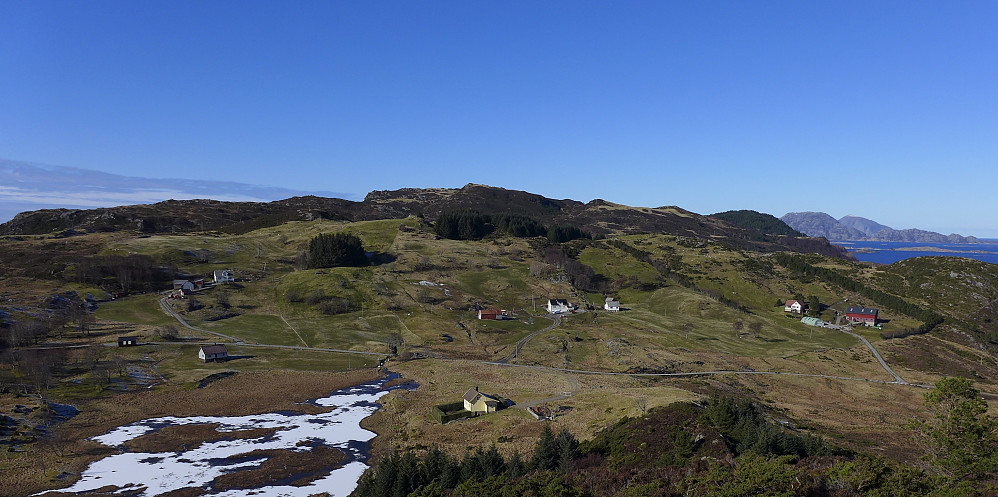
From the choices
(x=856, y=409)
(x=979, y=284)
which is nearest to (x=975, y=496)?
(x=856, y=409)

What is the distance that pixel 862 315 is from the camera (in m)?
156

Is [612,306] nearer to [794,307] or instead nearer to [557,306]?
[557,306]

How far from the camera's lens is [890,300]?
171 m

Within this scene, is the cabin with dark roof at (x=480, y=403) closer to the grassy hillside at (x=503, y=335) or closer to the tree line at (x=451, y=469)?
the grassy hillside at (x=503, y=335)

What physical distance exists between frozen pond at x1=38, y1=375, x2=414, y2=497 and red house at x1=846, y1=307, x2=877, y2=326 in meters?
147

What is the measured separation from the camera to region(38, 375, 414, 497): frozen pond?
51.4 m

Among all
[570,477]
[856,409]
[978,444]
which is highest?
[978,444]

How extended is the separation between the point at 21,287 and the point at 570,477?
6405 inches

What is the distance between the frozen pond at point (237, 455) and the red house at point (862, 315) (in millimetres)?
147330

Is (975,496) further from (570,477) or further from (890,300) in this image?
(890,300)

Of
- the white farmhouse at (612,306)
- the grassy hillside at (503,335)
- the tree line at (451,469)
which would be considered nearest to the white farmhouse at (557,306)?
the grassy hillside at (503,335)

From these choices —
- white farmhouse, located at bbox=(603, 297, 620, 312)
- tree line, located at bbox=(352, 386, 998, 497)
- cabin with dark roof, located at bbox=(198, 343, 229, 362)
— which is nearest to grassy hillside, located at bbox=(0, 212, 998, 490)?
cabin with dark roof, located at bbox=(198, 343, 229, 362)

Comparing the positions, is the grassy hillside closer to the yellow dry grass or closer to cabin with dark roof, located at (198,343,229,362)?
the yellow dry grass

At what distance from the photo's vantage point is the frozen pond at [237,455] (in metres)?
51.4
